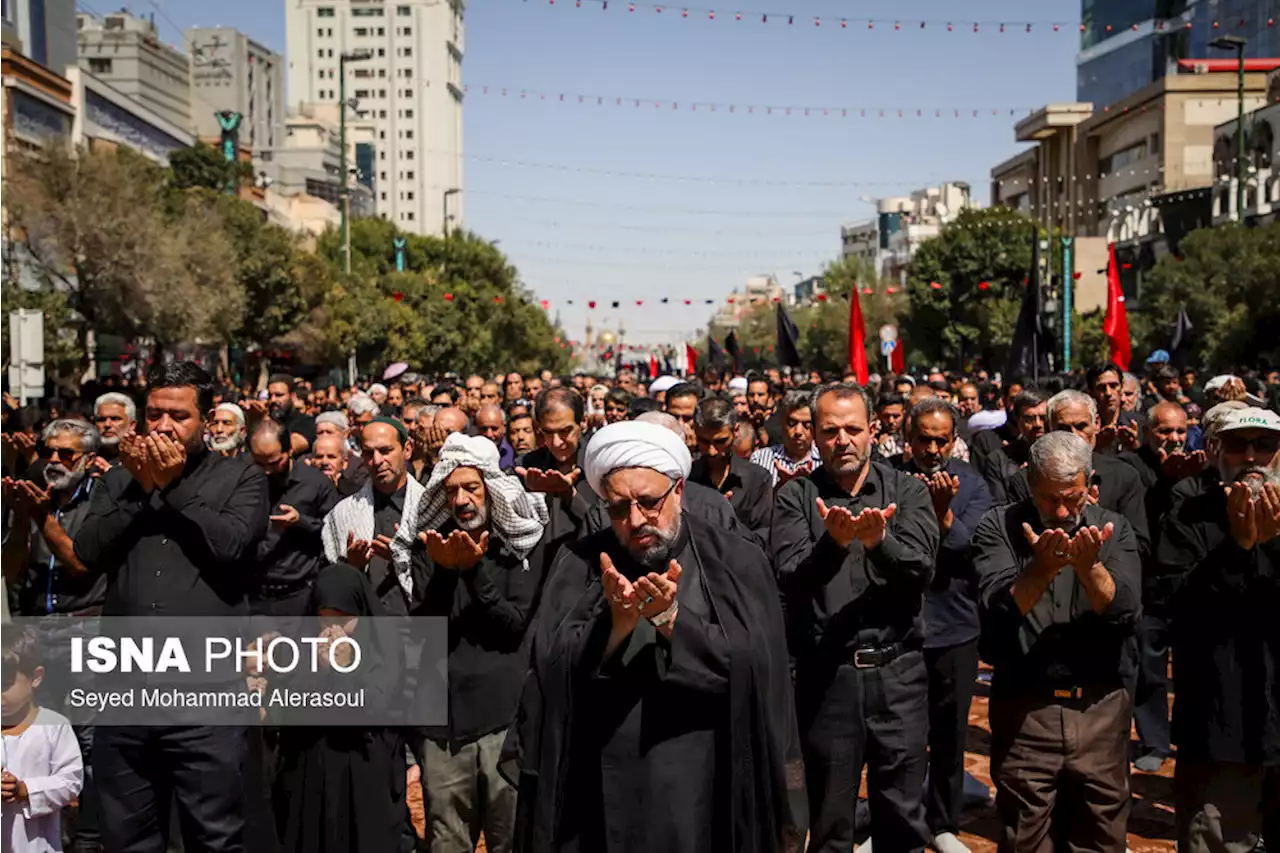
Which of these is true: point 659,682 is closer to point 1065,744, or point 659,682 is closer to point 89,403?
point 1065,744

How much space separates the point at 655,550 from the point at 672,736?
51 centimetres

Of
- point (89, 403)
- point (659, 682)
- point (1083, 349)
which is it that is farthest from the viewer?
point (1083, 349)

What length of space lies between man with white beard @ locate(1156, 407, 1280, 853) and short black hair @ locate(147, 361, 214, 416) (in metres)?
3.76

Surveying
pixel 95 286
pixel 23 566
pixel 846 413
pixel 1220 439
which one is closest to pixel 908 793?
pixel 846 413

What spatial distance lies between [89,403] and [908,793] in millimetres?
13396

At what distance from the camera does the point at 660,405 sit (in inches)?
408

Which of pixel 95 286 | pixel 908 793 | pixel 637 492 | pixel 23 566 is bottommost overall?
pixel 908 793

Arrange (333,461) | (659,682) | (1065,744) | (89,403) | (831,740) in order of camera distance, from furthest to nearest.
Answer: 1. (89,403)
2. (333,461)
3. (831,740)
4. (1065,744)
5. (659,682)

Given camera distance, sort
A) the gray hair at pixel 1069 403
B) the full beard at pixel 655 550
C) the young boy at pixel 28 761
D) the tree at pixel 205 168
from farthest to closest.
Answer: the tree at pixel 205 168
the gray hair at pixel 1069 403
the young boy at pixel 28 761
the full beard at pixel 655 550

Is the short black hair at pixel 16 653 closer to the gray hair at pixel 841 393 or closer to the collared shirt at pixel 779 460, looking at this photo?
the gray hair at pixel 841 393

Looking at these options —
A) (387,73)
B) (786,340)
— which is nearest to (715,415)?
(786,340)

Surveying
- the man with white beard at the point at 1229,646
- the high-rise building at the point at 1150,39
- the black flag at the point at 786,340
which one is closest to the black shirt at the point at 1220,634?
the man with white beard at the point at 1229,646

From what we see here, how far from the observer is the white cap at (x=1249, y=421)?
544 cm

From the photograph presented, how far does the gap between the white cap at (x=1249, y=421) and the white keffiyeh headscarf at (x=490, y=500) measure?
273 cm
